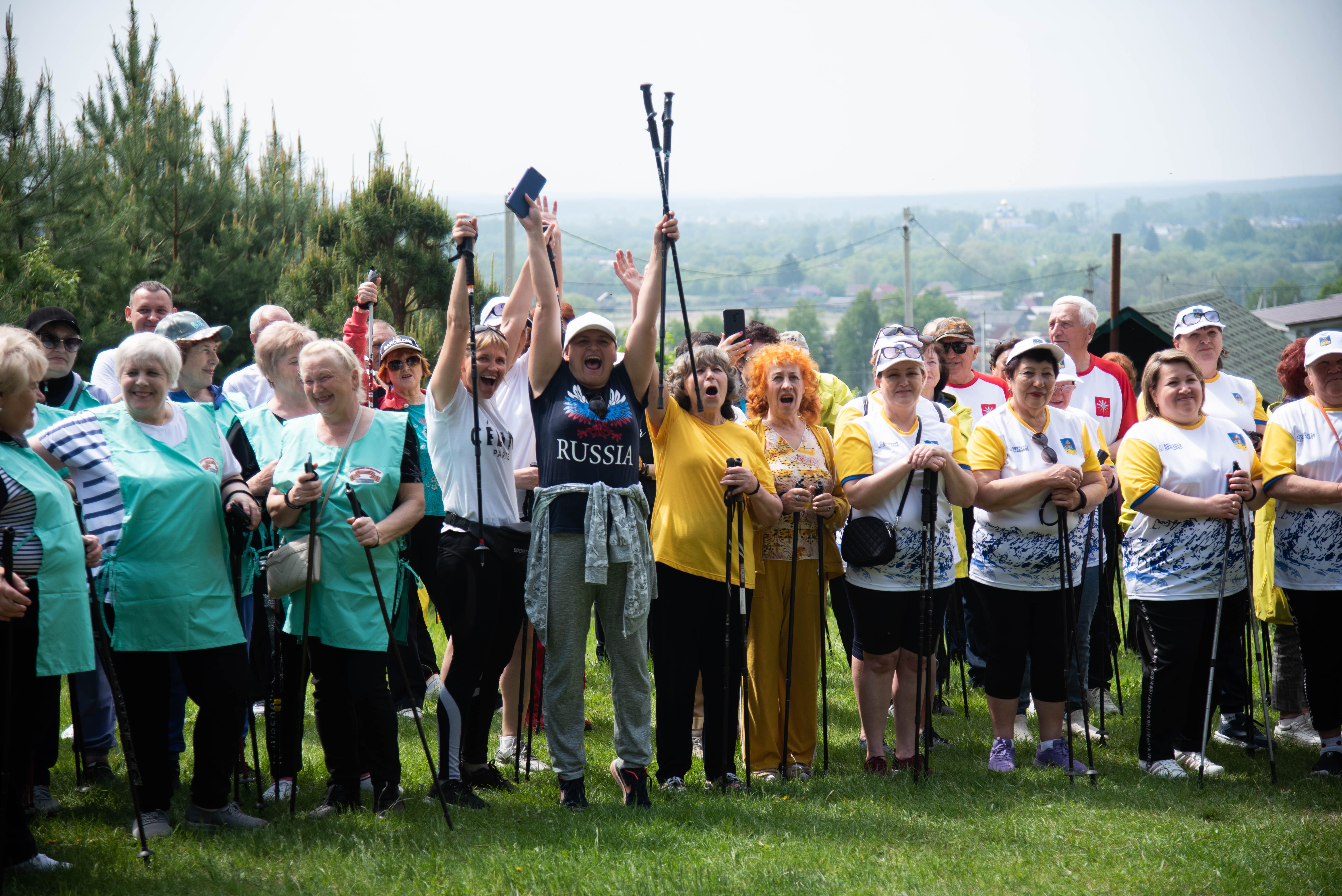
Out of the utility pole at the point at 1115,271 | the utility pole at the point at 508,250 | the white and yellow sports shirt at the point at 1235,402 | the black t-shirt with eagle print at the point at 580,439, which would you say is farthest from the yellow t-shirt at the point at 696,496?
the utility pole at the point at 508,250

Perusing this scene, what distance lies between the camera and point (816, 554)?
216 inches

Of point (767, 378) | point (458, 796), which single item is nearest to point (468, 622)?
point (458, 796)

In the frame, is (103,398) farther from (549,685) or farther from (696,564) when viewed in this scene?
(696,564)

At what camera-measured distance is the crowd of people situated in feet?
14.4

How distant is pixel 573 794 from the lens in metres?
4.82

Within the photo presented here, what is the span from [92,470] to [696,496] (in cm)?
254

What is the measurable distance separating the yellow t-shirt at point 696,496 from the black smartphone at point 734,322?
69.0 inches

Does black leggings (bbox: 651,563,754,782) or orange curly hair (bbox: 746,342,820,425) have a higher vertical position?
orange curly hair (bbox: 746,342,820,425)

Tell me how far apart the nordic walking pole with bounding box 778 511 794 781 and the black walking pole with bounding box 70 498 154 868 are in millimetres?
2830

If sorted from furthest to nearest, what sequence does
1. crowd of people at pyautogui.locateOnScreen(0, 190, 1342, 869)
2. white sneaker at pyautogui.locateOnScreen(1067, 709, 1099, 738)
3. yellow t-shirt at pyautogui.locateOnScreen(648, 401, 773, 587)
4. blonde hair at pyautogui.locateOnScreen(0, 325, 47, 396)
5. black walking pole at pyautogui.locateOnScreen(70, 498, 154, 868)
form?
1. white sneaker at pyautogui.locateOnScreen(1067, 709, 1099, 738)
2. yellow t-shirt at pyautogui.locateOnScreen(648, 401, 773, 587)
3. crowd of people at pyautogui.locateOnScreen(0, 190, 1342, 869)
4. black walking pole at pyautogui.locateOnScreen(70, 498, 154, 868)
5. blonde hair at pyautogui.locateOnScreen(0, 325, 47, 396)

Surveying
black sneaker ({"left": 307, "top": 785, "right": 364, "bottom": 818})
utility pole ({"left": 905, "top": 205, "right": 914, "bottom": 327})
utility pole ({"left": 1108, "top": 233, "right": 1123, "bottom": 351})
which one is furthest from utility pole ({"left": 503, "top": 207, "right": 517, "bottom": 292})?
utility pole ({"left": 905, "top": 205, "right": 914, "bottom": 327})

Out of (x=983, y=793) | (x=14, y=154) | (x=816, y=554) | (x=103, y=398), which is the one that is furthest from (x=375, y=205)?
(x=983, y=793)

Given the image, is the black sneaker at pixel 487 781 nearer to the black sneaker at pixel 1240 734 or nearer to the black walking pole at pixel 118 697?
the black walking pole at pixel 118 697

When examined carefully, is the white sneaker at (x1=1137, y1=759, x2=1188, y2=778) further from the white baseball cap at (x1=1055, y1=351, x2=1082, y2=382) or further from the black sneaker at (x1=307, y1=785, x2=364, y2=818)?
the black sneaker at (x1=307, y1=785, x2=364, y2=818)
